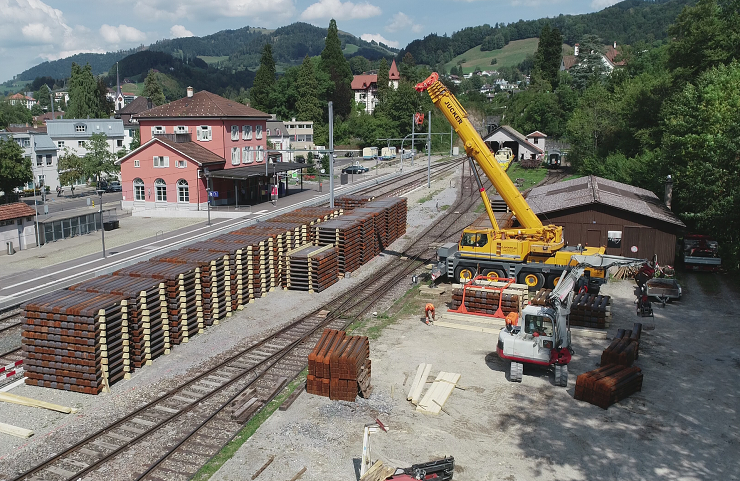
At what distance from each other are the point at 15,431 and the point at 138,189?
41.7 meters

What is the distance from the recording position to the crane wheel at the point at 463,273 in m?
28.5

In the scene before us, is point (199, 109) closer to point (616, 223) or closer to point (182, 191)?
point (182, 191)

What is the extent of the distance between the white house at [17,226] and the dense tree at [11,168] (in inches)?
643

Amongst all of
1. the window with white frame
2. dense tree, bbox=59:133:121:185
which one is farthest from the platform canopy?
dense tree, bbox=59:133:121:185

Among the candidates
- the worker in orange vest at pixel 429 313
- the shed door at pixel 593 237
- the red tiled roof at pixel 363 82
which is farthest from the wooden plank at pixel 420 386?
the red tiled roof at pixel 363 82

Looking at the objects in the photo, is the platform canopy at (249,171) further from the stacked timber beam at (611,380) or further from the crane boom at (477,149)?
the stacked timber beam at (611,380)

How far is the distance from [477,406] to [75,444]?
411 inches

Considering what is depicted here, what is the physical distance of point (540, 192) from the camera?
4247 cm

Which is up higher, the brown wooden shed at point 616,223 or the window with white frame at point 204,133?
the window with white frame at point 204,133

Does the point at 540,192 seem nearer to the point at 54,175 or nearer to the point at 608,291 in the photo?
the point at 608,291

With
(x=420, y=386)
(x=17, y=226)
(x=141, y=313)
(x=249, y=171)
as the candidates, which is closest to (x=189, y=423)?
(x=141, y=313)

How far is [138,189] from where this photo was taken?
53.5 metres

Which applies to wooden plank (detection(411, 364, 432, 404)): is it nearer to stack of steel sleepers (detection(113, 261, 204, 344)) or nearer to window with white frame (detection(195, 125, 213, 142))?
stack of steel sleepers (detection(113, 261, 204, 344))

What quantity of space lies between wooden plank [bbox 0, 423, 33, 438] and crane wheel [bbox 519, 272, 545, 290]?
20.5 meters
